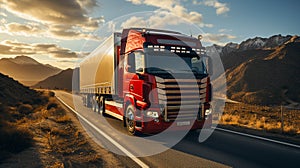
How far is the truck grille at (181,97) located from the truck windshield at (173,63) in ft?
1.57

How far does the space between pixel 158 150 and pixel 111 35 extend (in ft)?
20.5

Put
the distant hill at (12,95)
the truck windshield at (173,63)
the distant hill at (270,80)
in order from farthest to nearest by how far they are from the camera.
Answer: the distant hill at (270,80) → the distant hill at (12,95) → the truck windshield at (173,63)

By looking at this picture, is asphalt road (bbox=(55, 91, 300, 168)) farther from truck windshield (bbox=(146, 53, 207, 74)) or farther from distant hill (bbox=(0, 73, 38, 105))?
distant hill (bbox=(0, 73, 38, 105))

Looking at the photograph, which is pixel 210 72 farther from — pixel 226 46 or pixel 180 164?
pixel 226 46

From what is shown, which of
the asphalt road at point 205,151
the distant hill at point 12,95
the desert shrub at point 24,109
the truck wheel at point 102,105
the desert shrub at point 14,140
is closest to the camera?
the asphalt road at point 205,151

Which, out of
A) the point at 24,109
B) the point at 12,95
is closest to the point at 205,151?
the point at 24,109

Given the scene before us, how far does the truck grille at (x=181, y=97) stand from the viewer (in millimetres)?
7695

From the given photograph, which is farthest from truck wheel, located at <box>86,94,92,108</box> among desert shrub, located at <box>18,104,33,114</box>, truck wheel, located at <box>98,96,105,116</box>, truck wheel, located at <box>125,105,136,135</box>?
truck wheel, located at <box>125,105,136,135</box>

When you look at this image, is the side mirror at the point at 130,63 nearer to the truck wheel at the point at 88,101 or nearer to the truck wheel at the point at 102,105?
the truck wheel at the point at 102,105

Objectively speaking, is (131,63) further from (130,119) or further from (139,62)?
(130,119)

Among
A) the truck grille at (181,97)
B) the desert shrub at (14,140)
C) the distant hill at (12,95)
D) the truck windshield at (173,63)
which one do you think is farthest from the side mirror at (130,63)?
the distant hill at (12,95)

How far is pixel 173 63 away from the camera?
834 cm

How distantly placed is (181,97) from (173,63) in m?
1.32

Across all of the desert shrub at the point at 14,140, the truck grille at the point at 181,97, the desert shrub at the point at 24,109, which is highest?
the truck grille at the point at 181,97
